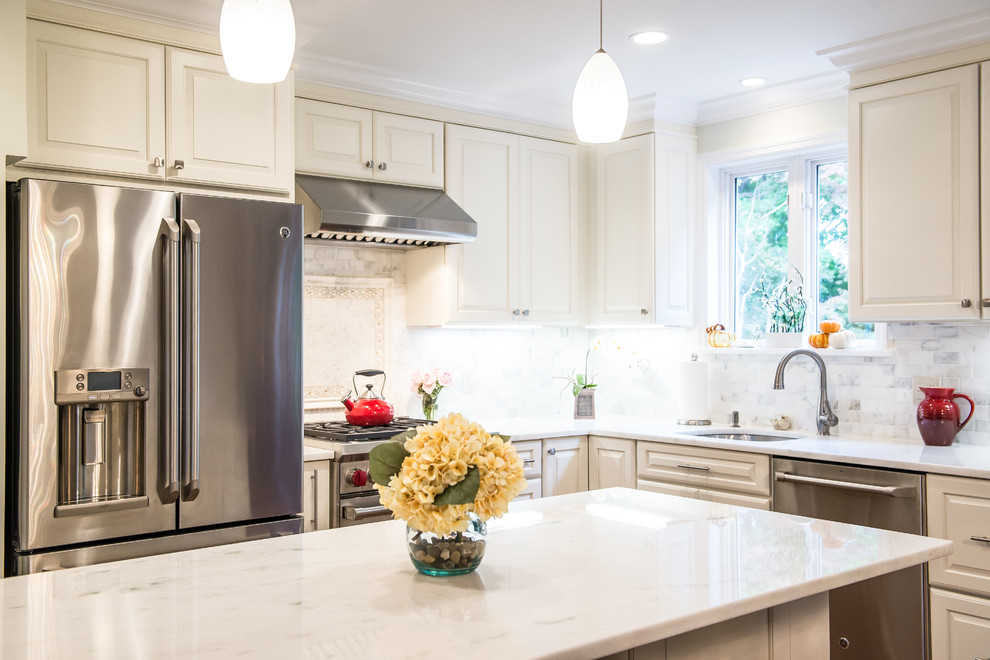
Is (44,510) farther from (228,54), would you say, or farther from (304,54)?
(304,54)

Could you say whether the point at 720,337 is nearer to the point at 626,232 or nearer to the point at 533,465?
the point at 626,232

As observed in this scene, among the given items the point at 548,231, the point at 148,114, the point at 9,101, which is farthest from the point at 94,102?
the point at 548,231

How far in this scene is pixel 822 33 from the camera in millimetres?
3316

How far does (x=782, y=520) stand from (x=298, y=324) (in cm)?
177

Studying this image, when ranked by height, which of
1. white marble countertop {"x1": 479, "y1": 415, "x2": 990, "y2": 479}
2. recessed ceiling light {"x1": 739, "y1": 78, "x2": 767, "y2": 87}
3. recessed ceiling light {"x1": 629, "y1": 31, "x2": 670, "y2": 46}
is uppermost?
recessed ceiling light {"x1": 739, "y1": 78, "x2": 767, "y2": 87}

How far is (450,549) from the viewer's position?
5.06 feet

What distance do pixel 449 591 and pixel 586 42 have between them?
8.50 feet

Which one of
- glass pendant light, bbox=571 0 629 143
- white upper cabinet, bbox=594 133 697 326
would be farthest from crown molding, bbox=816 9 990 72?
glass pendant light, bbox=571 0 629 143

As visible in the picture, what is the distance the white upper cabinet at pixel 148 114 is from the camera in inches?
108

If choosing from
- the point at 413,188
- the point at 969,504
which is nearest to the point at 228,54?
the point at 413,188

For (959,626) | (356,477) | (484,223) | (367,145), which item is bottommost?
(959,626)

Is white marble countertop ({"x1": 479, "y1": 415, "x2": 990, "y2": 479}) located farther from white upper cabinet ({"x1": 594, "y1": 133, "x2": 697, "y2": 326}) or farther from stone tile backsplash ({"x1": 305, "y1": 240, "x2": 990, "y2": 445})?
white upper cabinet ({"x1": 594, "y1": 133, "x2": 697, "y2": 326})

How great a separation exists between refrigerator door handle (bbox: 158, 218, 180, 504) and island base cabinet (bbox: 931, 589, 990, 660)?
2.63 m

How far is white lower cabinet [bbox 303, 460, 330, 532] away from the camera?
3.24m
